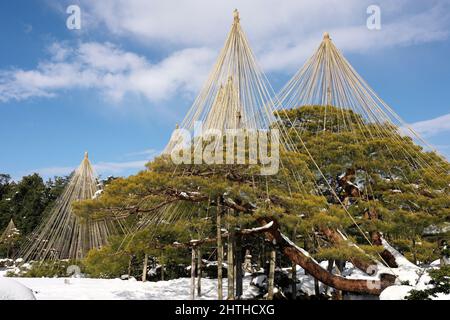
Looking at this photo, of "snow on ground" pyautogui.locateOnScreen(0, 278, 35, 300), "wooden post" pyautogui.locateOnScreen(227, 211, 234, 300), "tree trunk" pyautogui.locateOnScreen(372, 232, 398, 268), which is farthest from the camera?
"tree trunk" pyautogui.locateOnScreen(372, 232, 398, 268)

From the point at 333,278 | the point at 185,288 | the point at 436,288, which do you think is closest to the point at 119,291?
the point at 185,288

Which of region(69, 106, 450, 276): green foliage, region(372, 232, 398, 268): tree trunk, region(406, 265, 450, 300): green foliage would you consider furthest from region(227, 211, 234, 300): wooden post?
region(372, 232, 398, 268): tree trunk

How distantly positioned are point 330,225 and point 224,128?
3.39 metres

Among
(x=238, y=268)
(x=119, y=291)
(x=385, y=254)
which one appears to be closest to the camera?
(x=385, y=254)

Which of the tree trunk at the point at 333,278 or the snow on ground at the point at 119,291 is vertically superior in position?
the tree trunk at the point at 333,278

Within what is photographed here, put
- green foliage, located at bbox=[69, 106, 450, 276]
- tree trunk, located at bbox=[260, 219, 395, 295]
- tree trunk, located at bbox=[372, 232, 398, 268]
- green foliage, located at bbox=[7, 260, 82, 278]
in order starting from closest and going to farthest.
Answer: green foliage, located at bbox=[69, 106, 450, 276]
tree trunk, located at bbox=[260, 219, 395, 295]
tree trunk, located at bbox=[372, 232, 398, 268]
green foliage, located at bbox=[7, 260, 82, 278]

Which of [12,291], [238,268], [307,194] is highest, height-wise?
[307,194]

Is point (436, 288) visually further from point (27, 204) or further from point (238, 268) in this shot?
point (27, 204)

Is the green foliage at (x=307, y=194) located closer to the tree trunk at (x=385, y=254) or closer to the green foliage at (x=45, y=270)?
the tree trunk at (x=385, y=254)

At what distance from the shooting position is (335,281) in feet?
33.9

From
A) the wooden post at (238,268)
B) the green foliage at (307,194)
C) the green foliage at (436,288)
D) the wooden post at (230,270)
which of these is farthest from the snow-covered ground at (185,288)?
the wooden post at (230,270)

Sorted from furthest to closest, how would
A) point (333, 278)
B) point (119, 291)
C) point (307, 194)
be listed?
point (119, 291)
point (333, 278)
point (307, 194)

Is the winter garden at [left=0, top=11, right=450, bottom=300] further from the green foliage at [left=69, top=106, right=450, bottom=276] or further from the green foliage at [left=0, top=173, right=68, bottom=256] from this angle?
the green foliage at [left=0, top=173, right=68, bottom=256]
